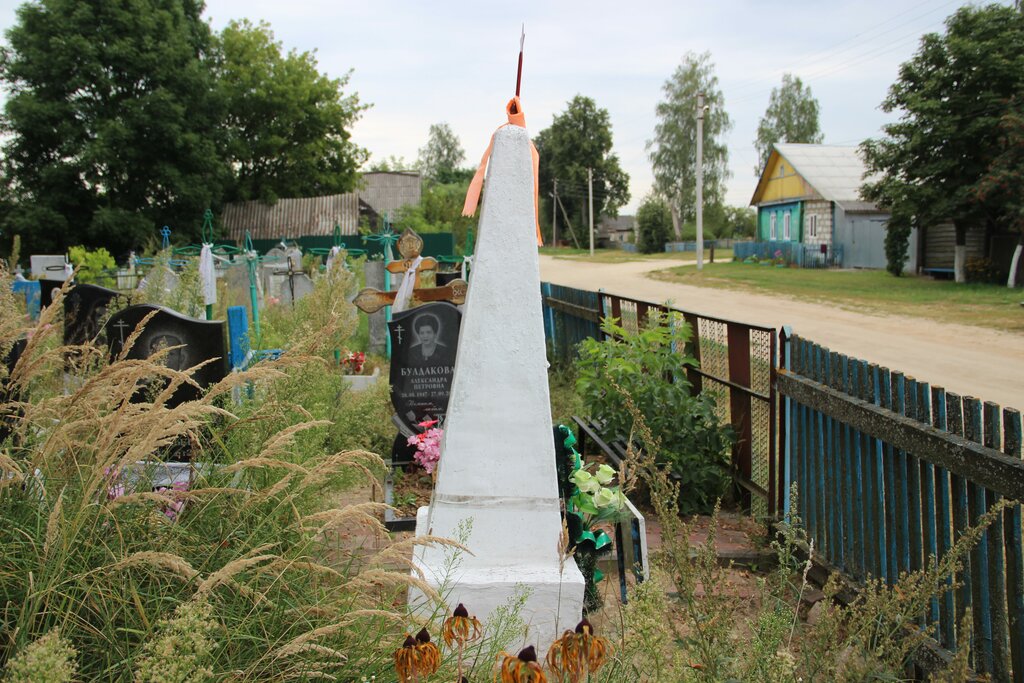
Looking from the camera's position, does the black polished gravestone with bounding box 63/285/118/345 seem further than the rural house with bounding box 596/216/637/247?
No

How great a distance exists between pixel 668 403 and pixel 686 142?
5733 centimetres

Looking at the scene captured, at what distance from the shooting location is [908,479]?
3.57m

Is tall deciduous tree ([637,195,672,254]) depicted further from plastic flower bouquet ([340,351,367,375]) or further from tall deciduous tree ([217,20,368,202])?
plastic flower bouquet ([340,351,367,375])

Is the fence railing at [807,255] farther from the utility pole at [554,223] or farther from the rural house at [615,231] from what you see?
the utility pole at [554,223]

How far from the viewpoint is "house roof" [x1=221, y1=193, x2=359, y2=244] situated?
31609 mm

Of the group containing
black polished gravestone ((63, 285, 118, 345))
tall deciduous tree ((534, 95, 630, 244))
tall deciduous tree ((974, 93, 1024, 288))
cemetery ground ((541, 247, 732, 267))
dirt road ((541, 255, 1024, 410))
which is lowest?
dirt road ((541, 255, 1024, 410))

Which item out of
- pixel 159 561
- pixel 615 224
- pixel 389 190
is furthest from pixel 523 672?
pixel 615 224

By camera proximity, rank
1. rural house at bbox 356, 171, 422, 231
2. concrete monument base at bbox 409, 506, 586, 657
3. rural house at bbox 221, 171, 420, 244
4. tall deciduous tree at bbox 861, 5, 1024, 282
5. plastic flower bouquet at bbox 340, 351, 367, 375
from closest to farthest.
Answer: concrete monument base at bbox 409, 506, 586, 657, plastic flower bouquet at bbox 340, 351, 367, 375, tall deciduous tree at bbox 861, 5, 1024, 282, rural house at bbox 221, 171, 420, 244, rural house at bbox 356, 171, 422, 231

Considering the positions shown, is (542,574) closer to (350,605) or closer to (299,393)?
(350,605)

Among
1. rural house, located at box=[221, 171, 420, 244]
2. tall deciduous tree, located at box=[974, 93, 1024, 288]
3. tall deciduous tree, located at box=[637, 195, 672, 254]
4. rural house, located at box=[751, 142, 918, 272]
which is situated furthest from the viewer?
tall deciduous tree, located at box=[637, 195, 672, 254]

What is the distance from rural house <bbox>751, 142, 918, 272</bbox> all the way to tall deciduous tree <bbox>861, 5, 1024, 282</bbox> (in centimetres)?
549

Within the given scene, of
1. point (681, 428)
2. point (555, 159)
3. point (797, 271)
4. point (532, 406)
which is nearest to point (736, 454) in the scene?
point (681, 428)

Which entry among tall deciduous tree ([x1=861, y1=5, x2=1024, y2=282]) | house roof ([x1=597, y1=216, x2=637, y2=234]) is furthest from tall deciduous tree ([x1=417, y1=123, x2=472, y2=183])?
tall deciduous tree ([x1=861, y1=5, x2=1024, y2=282])

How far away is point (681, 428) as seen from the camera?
5574mm
